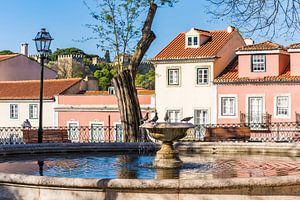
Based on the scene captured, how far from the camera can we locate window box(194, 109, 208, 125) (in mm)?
38969

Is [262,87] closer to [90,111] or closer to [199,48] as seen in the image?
[199,48]

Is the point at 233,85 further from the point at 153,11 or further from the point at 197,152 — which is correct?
the point at 197,152

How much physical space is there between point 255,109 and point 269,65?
2759 millimetres

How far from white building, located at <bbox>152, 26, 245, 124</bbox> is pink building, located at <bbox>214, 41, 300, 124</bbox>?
853 millimetres

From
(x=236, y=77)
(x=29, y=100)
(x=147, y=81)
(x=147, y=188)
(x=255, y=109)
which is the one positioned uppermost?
(x=147, y=81)

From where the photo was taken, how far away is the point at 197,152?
14500 millimetres

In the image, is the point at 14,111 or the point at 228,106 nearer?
the point at 228,106

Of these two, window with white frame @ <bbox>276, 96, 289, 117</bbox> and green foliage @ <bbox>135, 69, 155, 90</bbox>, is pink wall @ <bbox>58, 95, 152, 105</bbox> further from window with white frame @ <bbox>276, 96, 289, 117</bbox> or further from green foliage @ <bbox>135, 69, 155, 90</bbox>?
green foliage @ <bbox>135, 69, 155, 90</bbox>

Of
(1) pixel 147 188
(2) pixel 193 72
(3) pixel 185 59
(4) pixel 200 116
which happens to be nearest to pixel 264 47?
(2) pixel 193 72

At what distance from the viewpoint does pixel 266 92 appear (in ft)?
121

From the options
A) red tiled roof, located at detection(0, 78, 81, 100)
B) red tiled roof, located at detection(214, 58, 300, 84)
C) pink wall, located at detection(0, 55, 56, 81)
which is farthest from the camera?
pink wall, located at detection(0, 55, 56, 81)

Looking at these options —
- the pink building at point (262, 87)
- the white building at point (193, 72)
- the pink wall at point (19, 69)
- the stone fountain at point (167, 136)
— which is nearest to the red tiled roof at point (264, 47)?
the pink building at point (262, 87)

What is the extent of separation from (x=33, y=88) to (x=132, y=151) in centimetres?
3237

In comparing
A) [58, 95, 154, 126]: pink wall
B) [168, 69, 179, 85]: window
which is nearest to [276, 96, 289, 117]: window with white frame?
[168, 69, 179, 85]: window
